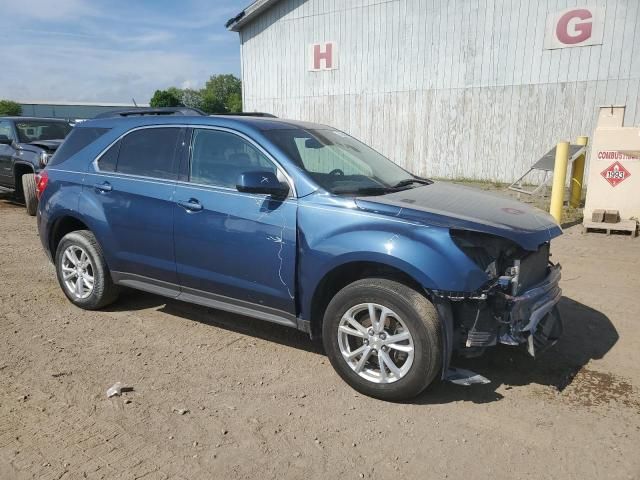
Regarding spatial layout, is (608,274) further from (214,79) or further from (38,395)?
(214,79)

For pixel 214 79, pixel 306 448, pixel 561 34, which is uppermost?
pixel 214 79

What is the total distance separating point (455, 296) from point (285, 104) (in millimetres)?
14795

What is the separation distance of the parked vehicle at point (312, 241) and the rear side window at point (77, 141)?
0.02 m

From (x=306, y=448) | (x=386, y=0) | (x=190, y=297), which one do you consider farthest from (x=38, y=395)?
(x=386, y=0)

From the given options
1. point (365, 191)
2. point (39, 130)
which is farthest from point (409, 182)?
point (39, 130)

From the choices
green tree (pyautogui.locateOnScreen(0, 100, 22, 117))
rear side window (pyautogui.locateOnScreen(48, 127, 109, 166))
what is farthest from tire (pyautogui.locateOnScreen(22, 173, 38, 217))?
green tree (pyautogui.locateOnScreen(0, 100, 22, 117))

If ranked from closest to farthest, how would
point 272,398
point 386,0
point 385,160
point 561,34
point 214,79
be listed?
1. point 272,398
2. point 385,160
3. point 561,34
4. point 386,0
5. point 214,79

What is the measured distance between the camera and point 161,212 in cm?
423

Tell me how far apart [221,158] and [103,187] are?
50.0 inches

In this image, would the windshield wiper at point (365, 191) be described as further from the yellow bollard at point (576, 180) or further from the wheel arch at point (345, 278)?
the yellow bollard at point (576, 180)

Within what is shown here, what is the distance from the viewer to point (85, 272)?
4.94m

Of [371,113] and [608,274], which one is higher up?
[371,113]

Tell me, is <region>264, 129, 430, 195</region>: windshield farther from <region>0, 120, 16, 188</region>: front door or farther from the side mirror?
<region>0, 120, 16, 188</region>: front door

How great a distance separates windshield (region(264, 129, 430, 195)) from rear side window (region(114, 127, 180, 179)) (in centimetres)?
92
